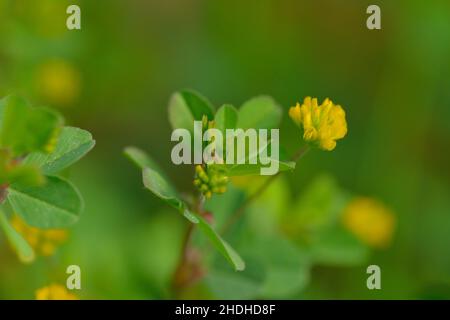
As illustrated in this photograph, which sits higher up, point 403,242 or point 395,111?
point 395,111

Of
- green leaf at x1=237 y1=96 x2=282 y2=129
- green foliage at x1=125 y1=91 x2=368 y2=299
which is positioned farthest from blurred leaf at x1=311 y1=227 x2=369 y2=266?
green leaf at x1=237 y1=96 x2=282 y2=129

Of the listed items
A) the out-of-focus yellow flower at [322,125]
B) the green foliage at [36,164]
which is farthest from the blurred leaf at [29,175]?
the out-of-focus yellow flower at [322,125]

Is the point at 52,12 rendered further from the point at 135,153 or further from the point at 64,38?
the point at 135,153

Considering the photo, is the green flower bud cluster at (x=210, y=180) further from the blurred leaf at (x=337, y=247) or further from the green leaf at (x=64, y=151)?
the blurred leaf at (x=337, y=247)

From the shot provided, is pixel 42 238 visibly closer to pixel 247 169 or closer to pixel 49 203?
pixel 49 203

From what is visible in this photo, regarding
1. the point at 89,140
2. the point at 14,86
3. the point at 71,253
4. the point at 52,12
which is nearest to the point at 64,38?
the point at 52,12

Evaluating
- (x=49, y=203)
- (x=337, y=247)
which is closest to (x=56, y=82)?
(x=337, y=247)

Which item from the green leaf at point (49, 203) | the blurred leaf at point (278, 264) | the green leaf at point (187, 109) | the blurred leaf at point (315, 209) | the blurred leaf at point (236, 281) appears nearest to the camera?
the green leaf at point (49, 203)
